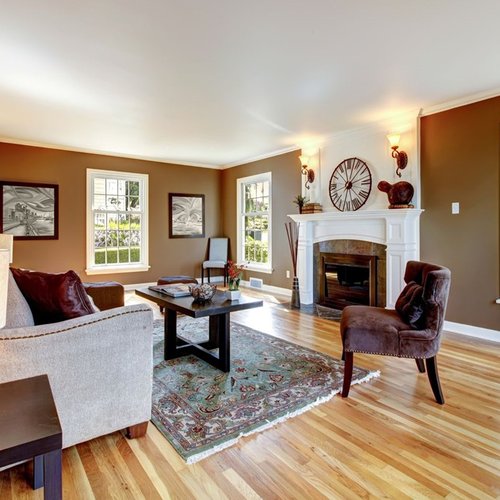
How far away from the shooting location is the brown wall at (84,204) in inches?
213

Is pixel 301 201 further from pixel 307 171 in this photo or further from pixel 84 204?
pixel 84 204

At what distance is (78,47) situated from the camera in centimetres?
261

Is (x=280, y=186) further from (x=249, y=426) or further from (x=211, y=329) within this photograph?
(x=249, y=426)

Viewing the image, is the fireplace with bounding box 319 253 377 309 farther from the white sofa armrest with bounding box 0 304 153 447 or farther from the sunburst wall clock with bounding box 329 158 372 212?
the white sofa armrest with bounding box 0 304 153 447

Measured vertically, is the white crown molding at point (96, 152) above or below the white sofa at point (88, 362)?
above

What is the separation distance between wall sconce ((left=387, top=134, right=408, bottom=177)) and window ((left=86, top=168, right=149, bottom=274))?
4.30 m

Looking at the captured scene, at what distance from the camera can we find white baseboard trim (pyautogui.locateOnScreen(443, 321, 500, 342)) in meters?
3.55

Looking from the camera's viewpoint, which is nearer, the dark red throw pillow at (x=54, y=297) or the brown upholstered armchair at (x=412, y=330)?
the dark red throw pillow at (x=54, y=297)

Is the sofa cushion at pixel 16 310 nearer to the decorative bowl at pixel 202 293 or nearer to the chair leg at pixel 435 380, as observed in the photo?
the decorative bowl at pixel 202 293

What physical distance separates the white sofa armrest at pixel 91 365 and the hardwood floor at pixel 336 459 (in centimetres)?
19

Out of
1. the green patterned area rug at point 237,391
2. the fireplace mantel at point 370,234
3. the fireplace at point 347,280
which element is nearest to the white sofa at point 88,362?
the green patterned area rug at point 237,391

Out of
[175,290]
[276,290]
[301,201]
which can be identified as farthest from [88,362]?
[276,290]

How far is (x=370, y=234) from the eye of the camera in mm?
4516

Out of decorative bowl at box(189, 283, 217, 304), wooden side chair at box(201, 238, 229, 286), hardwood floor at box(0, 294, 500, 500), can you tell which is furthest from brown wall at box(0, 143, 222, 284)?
hardwood floor at box(0, 294, 500, 500)
